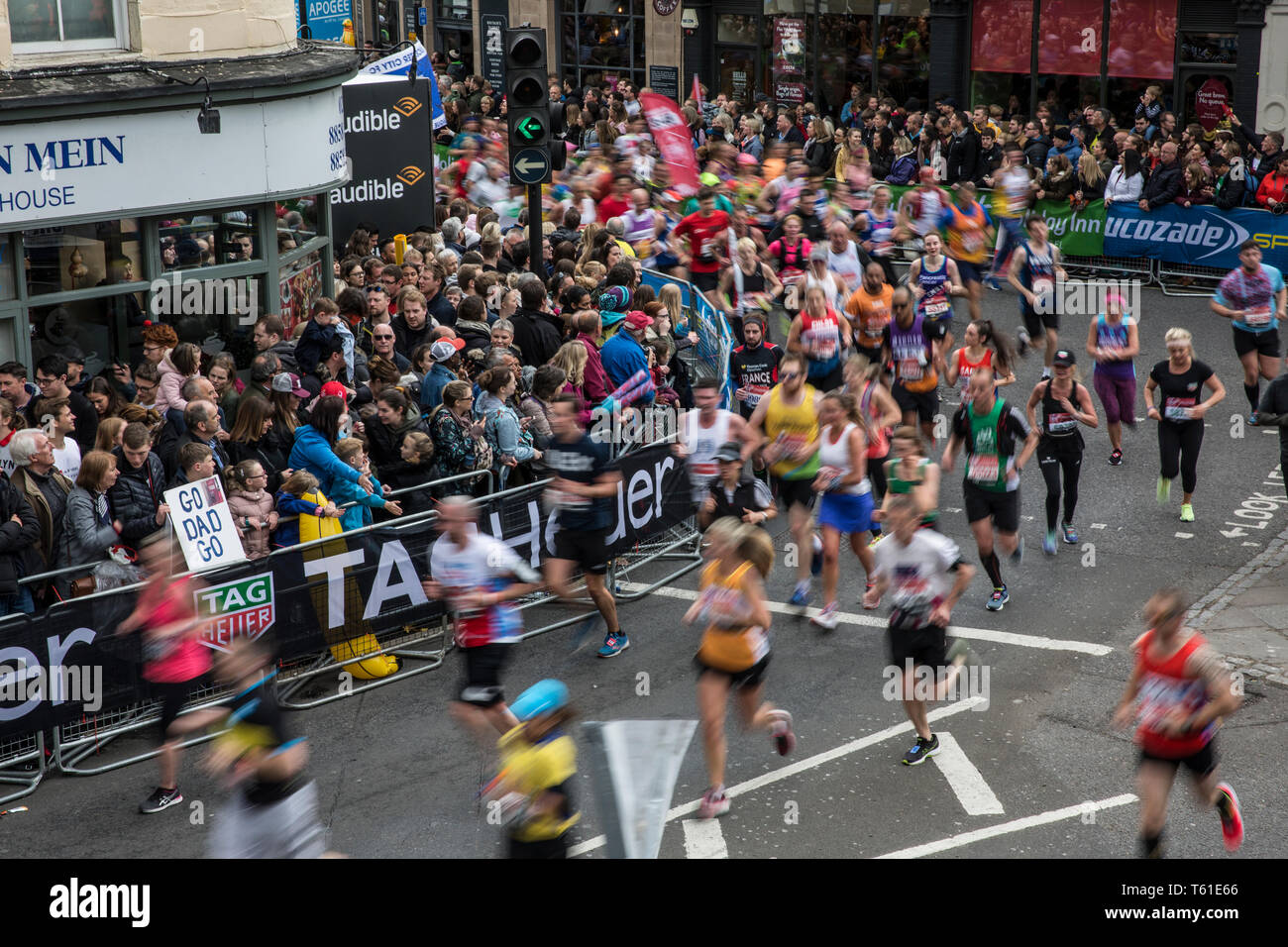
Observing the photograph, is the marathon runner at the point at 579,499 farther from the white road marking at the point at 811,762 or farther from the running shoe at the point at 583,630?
the white road marking at the point at 811,762

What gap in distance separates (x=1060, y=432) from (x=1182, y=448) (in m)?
1.32

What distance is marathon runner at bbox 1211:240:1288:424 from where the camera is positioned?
15.2m

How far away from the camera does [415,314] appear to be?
13.5m

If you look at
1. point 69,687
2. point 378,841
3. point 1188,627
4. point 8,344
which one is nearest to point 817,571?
point 1188,627

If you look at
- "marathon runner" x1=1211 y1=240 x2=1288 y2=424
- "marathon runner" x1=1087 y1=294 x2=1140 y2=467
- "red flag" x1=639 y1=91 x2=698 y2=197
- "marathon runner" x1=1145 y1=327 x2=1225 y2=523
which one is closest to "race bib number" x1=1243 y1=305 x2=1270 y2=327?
"marathon runner" x1=1211 y1=240 x2=1288 y2=424

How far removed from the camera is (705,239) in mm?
17750

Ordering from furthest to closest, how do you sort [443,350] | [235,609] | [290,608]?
[443,350] → [290,608] → [235,609]

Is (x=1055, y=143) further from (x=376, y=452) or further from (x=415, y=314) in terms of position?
(x=376, y=452)

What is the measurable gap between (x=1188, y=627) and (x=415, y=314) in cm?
683

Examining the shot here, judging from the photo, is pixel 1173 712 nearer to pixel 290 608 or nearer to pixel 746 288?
pixel 290 608

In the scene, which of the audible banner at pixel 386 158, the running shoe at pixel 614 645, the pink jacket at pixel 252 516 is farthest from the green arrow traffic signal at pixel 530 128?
the running shoe at pixel 614 645

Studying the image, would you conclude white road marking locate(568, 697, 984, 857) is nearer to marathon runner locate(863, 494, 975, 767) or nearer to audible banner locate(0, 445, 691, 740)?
marathon runner locate(863, 494, 975, 767)

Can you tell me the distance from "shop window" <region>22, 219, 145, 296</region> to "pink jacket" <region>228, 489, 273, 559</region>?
11.0 ft

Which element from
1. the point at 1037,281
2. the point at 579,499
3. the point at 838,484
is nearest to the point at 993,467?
the point at 838,484
